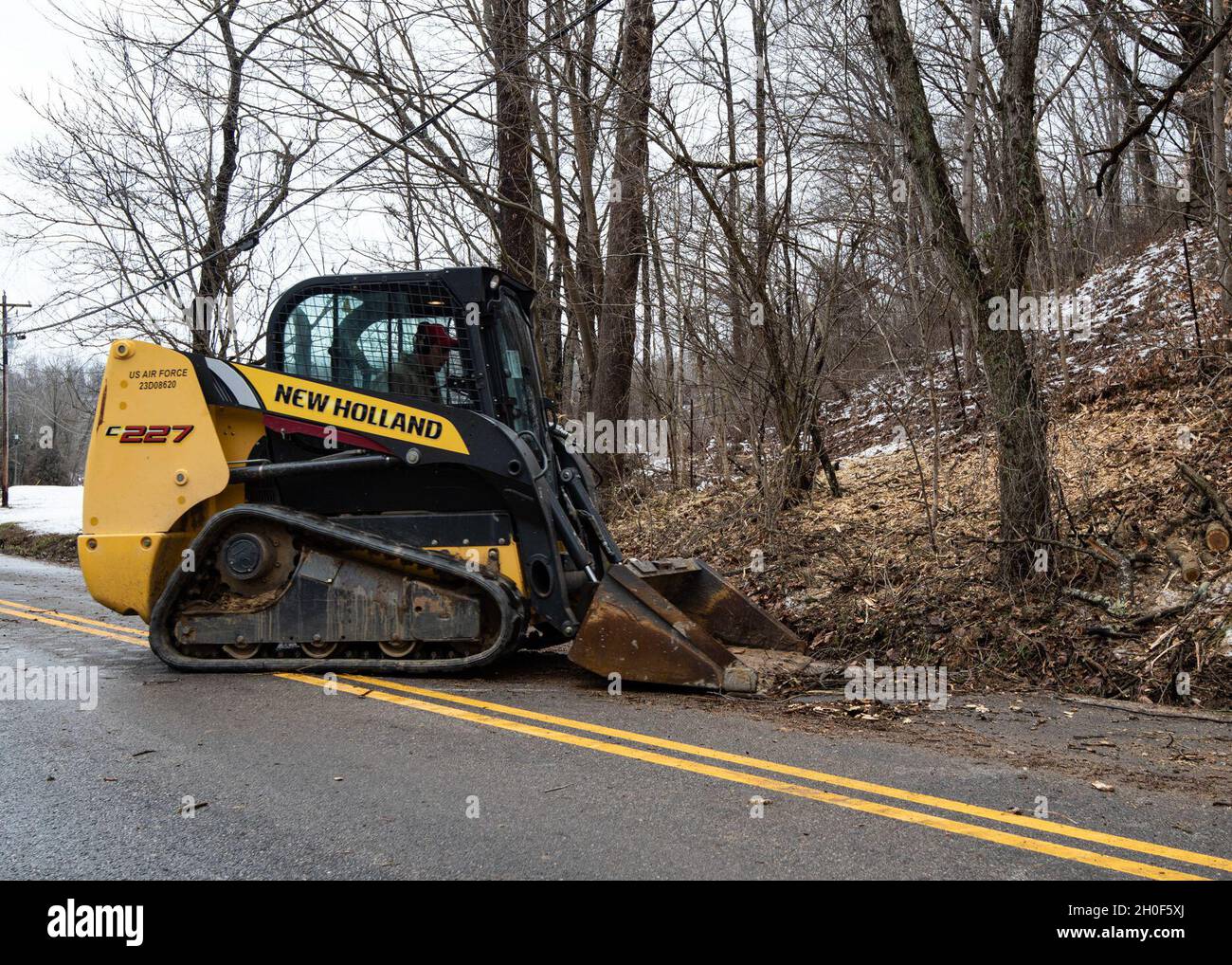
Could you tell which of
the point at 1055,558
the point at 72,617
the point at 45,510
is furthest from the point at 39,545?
the point at 1055,558

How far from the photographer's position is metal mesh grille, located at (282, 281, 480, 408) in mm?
6539

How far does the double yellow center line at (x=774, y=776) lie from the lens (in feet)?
11.0

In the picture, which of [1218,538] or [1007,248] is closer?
[1218,538]

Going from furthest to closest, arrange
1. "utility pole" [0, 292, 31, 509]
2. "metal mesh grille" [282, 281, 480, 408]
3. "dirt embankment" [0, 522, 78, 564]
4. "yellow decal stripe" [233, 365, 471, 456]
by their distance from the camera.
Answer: "utility pole" [0, 292, 31, 509] < "dirt embankment" [0, 522, 78, 564] < "metal mesh grille" [282, 281, 480, 408] < "yellow decal stripe" [233, 365, 471, 456]

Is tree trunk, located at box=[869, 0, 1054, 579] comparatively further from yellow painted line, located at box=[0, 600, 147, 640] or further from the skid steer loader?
yellow painted line, located at box=[0, 600, 147, 640]

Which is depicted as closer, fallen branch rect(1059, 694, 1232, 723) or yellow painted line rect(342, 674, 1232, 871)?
yellow painted line rect(342, 674, 1232, 871)

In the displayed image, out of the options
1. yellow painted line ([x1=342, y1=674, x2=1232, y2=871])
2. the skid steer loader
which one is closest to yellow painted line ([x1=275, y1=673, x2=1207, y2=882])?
yellow painted line ([x1=342, y1=674, x2=1232, y2=871])

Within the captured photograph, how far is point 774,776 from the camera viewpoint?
423cm

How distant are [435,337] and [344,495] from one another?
1.33m

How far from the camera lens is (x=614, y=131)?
1126 cm

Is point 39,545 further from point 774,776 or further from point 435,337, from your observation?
point 774,776

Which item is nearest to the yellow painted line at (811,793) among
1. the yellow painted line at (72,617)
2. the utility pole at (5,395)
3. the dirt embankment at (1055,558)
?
the dirt embankment at (1055,558)

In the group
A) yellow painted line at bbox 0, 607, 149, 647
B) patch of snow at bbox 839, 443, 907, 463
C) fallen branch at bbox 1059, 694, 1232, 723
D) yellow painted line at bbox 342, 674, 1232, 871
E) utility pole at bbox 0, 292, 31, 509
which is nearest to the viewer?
yellow painted line at bbox 342, 674, 1232, 871

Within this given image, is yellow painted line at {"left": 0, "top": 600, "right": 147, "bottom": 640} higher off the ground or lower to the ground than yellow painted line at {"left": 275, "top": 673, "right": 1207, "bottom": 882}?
higher
